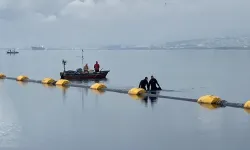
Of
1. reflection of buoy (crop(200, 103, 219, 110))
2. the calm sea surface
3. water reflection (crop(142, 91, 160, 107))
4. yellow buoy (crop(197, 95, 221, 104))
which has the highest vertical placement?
yellow buoy (crop(197, 95, 221, 104))

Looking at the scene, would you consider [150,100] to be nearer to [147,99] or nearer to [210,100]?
[147,99]

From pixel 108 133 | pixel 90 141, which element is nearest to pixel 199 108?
pixel 108 133

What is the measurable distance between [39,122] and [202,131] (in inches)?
338

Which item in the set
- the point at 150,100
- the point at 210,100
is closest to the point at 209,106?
the point at 210,100

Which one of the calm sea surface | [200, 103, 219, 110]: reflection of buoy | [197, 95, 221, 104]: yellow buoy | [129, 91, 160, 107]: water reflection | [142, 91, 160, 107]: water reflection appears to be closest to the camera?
the calm sea surface

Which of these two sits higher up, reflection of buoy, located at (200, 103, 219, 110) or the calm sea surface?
reflection of buoy, located at (200, 103, 219, 110)

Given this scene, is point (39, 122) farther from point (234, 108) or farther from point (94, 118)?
point (234, 108)

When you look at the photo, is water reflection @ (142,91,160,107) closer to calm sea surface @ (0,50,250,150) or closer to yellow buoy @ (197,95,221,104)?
calm sea surface @ (0,50,250,150)

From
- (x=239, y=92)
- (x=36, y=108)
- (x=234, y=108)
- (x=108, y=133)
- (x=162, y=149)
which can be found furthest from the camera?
(x=239, y=92)

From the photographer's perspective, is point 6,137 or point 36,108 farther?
point 36,108

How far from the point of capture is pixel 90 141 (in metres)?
18.8

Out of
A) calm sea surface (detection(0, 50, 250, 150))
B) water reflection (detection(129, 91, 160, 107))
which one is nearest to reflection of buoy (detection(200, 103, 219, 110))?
calm sea surface (detection(0, 50, 250, 150))

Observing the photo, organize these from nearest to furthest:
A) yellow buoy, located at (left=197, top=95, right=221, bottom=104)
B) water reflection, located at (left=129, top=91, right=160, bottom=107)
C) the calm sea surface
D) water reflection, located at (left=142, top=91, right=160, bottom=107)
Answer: the calm sea surface, yellow buoy, located at (left=197, top=95, right=221, bottom=104), water reflection, located at (left=142, top=91, right=160, bottom=107), water reflection, located at (left=129, top=91, right=160, bottom=107)

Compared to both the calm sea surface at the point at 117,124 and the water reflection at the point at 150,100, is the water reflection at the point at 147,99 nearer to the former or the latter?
the water reflection at the point at 150,100
